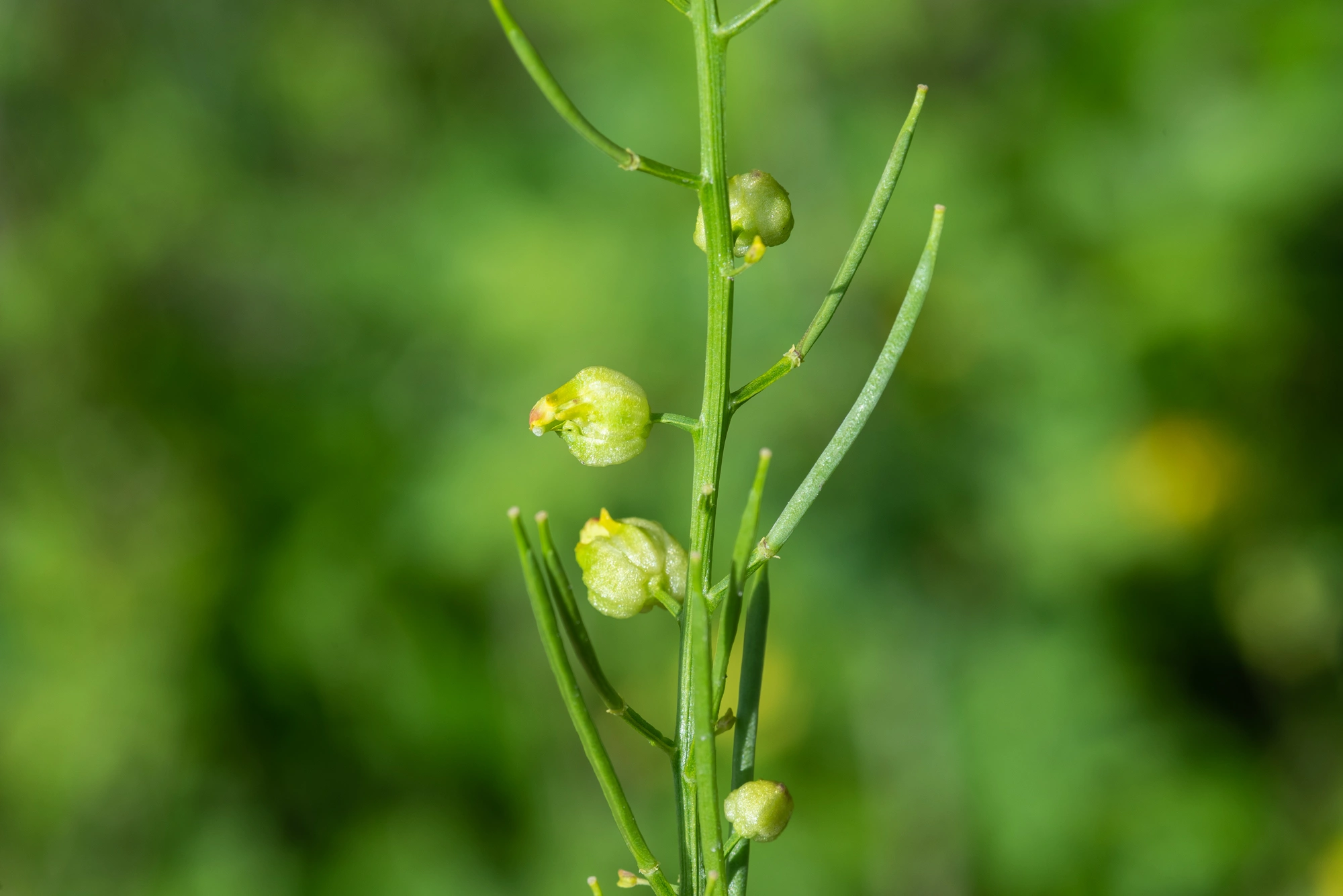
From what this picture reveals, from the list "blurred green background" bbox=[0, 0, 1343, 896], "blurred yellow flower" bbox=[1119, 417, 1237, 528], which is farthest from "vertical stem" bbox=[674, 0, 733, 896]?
"blurred yellow flower" bbox=[1119, 417, 1237, 528]

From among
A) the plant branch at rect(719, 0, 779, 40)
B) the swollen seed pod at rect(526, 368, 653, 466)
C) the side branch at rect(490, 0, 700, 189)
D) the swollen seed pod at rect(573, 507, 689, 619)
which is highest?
the plant branch at rect(719, 0, 779, 40)

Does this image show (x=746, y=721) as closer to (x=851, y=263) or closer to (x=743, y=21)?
(x=851, y=263)

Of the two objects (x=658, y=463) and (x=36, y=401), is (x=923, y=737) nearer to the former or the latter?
(x=658, y=463)

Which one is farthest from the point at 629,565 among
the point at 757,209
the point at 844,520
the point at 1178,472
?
the point at 1178,472

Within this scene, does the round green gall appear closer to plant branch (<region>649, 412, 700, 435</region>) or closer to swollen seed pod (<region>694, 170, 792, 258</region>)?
plant branch (<region>649, 412, 700, 435</region>)

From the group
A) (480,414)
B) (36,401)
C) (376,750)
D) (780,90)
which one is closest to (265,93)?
(36,401)

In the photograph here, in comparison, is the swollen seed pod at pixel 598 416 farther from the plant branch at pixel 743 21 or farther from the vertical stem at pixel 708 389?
the plant branch at pixel 743 21

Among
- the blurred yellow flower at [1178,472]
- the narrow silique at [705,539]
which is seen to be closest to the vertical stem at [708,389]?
the narrow silique at [705,539]
